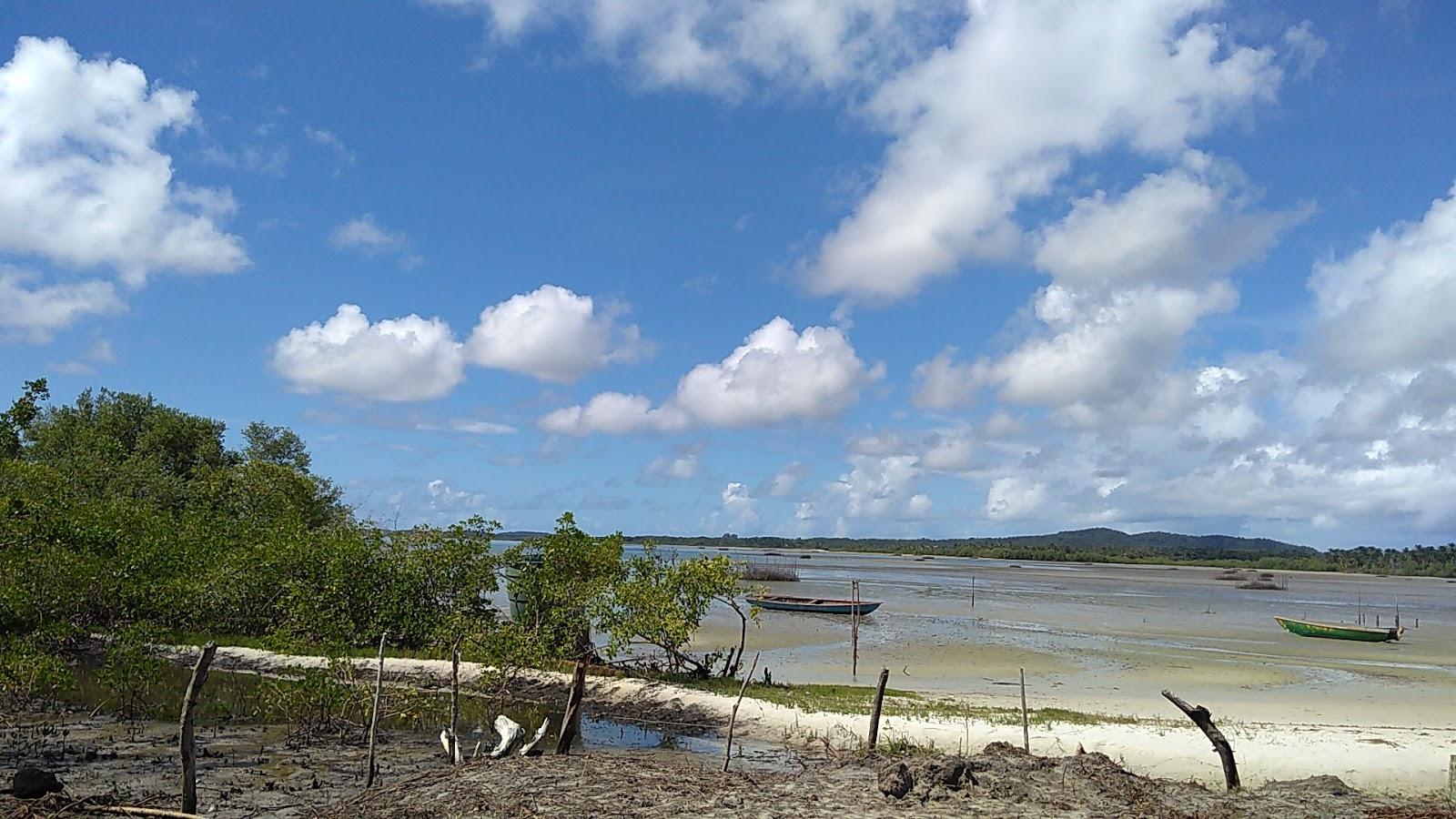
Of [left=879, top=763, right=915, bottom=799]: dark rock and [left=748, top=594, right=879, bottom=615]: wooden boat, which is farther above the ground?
[left=879, top=763, right=915, bottom=799]: dark rock

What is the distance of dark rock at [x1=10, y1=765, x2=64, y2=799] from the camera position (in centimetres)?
982

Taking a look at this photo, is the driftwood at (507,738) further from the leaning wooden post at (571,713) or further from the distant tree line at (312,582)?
the distant tree line at (312,582)

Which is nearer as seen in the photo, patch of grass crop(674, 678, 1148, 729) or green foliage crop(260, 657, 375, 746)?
green foliage crop(260, 657, 375, 746)

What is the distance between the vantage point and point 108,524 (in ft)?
72.3

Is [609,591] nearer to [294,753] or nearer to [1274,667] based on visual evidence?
[294,753]

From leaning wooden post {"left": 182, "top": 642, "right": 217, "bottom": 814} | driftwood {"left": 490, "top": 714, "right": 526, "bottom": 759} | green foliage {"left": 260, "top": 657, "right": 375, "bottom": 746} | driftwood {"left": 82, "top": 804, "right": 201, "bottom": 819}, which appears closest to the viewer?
driftwood {"left": 82, "top": 804, "right": 201, "bottom": 819}

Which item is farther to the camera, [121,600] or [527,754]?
[121,600]

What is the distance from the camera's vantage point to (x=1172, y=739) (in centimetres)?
1458

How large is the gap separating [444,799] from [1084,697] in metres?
15.1

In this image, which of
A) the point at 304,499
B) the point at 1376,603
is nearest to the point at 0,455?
the point at 304,499

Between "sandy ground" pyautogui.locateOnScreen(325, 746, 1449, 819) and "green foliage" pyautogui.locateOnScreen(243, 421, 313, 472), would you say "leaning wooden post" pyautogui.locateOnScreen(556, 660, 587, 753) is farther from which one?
"green foliage" pyautogui.locateOnScreen(243, 421, 313, 472)

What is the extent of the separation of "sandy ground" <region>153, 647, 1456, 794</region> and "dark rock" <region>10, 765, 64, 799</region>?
9.82m

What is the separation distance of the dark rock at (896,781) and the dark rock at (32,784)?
348 inches

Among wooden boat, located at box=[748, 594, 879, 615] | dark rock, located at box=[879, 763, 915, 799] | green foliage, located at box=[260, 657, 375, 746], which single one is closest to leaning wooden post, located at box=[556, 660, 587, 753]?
green foliage, located at box=[260, 657, 375, 746]
